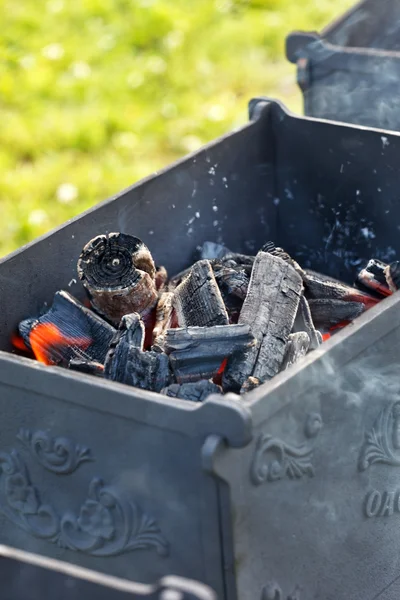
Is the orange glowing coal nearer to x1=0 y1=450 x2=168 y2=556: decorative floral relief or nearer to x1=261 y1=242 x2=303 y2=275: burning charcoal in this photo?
x1=0 y1=450 x2=168 y2=556: decorative floral relief

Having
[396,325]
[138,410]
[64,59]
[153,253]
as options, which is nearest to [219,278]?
[153,253]

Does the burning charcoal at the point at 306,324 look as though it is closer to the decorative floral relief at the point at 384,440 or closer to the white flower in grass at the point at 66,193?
the decorative floral relief at the point at 384,440

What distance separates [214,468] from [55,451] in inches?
14.6

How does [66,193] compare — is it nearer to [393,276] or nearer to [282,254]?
[282,254]

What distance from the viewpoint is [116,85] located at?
4453 millimetres

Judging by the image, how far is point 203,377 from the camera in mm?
1929

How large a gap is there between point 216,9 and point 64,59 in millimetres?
974

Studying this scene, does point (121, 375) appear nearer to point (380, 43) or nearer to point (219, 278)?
point (219, 278)

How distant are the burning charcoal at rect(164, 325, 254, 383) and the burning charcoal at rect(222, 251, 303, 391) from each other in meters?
0.04

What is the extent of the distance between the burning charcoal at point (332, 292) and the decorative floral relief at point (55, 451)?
0.77m

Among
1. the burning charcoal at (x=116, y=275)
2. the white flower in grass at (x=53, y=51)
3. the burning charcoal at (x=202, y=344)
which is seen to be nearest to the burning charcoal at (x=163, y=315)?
the burning charcoal at (x=116, y=275)

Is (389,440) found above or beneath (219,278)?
beneath

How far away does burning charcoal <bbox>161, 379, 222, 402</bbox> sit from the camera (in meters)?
1.82

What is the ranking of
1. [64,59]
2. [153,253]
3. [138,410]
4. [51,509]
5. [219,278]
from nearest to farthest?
[138,410]
[51,509]
[219,278]
[153,253]
[64,59]
